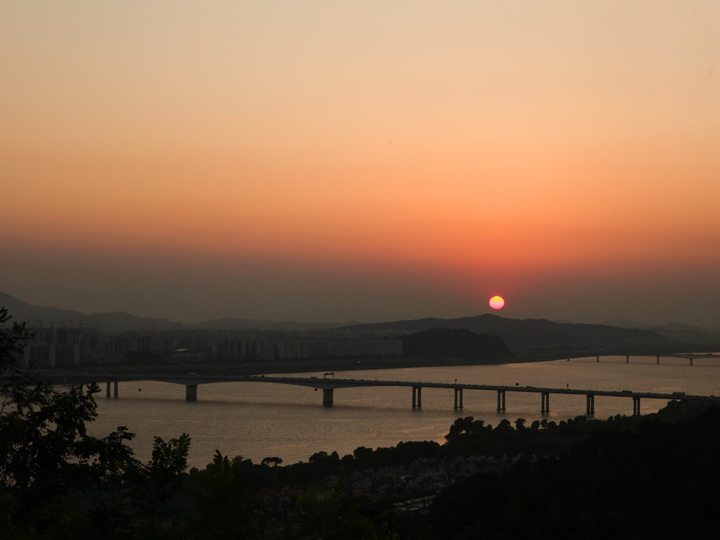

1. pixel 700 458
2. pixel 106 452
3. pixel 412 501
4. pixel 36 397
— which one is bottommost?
pixel 412 501

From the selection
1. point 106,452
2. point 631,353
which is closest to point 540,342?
point 631,353

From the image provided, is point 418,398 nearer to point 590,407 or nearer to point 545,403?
point 545,403

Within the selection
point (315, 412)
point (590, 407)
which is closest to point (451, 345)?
point (590, 407)

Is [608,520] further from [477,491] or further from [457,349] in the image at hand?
[457,349]

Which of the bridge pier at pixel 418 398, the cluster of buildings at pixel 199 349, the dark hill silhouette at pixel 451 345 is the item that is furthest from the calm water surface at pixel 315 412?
the dark hill silhouette at pixel 451 345

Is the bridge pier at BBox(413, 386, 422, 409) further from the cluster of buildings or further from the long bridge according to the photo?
the cluster of buildings
